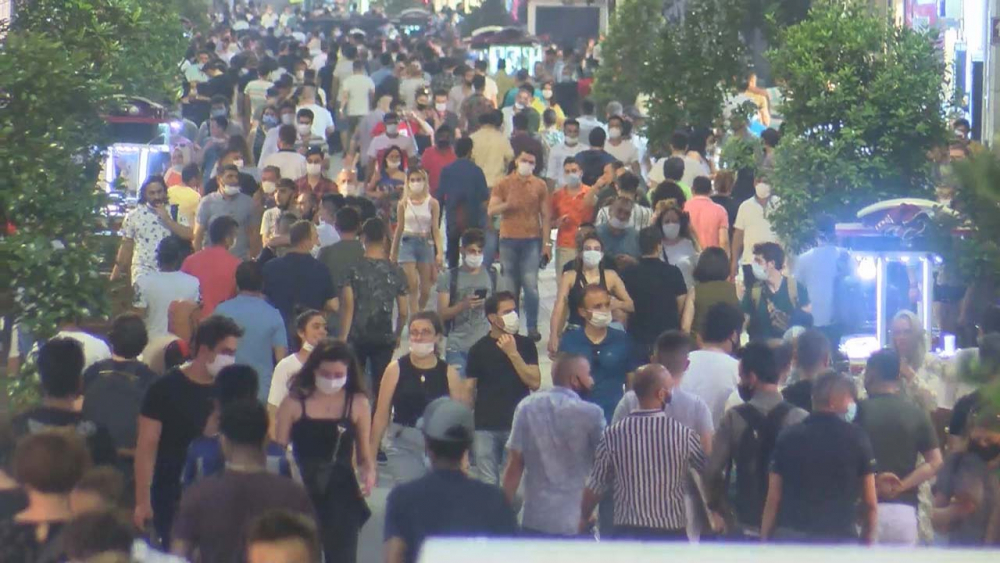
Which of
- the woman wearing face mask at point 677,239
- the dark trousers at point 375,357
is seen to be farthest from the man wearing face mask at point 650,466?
the woman wearing face mask at point 677,239

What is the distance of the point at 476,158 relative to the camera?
19969mm

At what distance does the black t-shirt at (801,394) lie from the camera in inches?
374

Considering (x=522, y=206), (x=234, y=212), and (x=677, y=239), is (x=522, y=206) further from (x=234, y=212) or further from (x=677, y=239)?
(x=234, y=212)

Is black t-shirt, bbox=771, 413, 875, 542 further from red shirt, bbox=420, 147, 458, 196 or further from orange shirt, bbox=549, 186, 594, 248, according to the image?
red shirt, bbox=420, 147, 458, 196

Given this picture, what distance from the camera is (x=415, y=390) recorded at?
10328 mm

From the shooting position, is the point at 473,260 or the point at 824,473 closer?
the point at 824,473

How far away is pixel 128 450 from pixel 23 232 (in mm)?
1234

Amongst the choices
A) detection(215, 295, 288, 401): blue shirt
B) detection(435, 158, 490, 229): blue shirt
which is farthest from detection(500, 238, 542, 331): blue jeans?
detection(215, 295, 288, 401): blue shirt

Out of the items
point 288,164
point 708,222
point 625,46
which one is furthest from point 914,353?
point 625,46

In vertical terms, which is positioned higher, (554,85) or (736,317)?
(554,85)

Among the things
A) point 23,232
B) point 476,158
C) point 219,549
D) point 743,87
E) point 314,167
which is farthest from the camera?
point 743,87

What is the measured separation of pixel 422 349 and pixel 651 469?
221 centimetres

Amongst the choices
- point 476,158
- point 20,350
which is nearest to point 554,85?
point 476,158

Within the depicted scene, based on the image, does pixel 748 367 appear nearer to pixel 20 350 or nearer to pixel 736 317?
pixel 736 317
